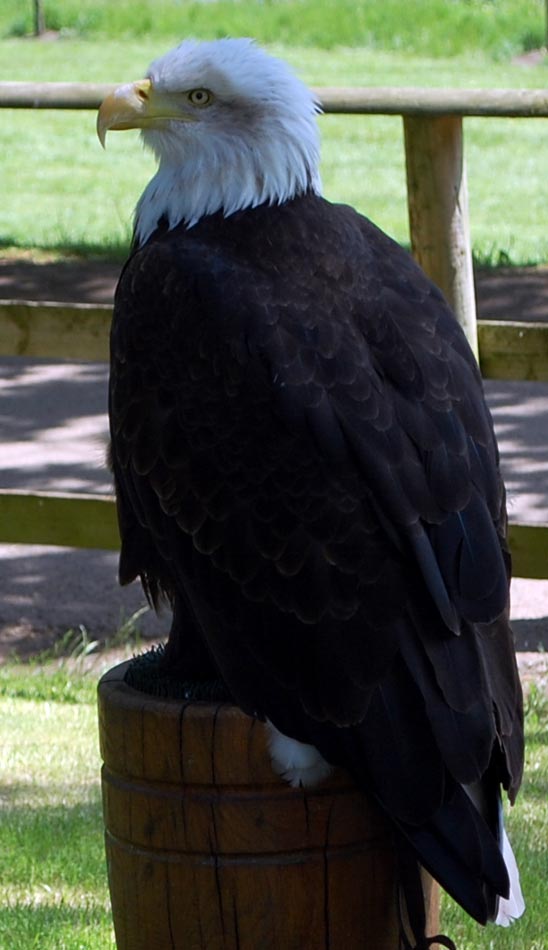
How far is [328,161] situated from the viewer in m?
18.9

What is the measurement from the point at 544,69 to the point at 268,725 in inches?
924

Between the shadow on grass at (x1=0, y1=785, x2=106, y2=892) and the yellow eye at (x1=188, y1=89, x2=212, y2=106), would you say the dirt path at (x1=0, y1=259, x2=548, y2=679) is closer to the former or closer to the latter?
the shadow on grass at (x1=0, y1=785, x2=106, y2=892)

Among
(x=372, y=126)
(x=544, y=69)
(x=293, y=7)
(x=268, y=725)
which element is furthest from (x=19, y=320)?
(x=293, y=7)

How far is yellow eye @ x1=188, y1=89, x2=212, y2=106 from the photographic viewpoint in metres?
3.26

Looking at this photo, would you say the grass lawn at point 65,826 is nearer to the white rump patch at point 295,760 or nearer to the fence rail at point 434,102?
the white rump patch at point 295,760

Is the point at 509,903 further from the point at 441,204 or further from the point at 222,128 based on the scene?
the point at 441,204

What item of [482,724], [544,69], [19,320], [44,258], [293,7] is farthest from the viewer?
[293,7]

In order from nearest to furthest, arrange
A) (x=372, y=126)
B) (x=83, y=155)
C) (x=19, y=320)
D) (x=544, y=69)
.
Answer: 1. (x=19, y=320)
2. (x=83, y=155)
3. (x=372, y=126)
4. (x=544, y=69)

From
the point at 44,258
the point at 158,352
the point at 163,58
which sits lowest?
the point at 44,258

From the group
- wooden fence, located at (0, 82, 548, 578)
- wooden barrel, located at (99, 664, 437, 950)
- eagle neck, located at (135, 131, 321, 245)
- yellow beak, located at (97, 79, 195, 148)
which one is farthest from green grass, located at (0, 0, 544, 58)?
wooden barrel, located at (99, 664, 437, 950)

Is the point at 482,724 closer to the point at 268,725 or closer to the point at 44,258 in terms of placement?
the point at 268,725

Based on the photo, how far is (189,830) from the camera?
2.71 metres

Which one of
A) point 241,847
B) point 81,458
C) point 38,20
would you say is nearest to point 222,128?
point 241,847

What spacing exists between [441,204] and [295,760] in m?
2.74
